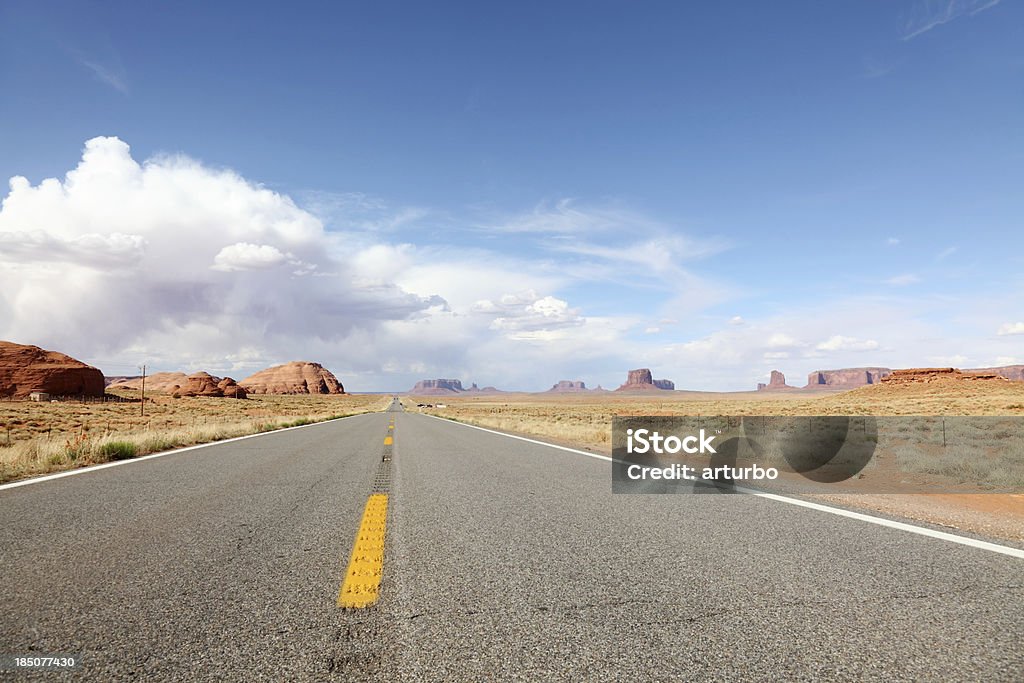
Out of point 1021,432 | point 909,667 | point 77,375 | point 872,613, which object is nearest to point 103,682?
point 909,667

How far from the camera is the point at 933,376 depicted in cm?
10438

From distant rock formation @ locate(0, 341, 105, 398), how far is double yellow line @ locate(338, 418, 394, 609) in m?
121

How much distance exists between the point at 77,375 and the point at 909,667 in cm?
13247

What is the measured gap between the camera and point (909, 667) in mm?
2135

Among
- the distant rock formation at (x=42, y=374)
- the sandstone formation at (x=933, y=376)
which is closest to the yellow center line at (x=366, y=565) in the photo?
the sandstone formation at (x=933, y=376)

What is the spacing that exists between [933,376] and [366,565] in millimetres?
129866

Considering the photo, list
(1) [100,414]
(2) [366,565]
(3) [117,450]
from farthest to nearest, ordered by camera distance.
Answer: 1. (1) [100,414]
2. (3) [117,450]
3. (2) [366,565]

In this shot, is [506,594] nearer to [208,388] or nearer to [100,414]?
[100,414]

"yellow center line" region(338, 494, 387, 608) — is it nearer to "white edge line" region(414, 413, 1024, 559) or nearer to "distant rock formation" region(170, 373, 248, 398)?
"white edge line" region(414, 413, 1024, 559)

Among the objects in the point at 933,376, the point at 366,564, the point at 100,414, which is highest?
the point at 933,376

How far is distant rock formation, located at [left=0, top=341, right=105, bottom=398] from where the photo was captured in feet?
316

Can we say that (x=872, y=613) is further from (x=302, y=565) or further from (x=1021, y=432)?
(x=1021, y=432)

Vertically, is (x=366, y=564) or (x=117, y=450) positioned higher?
(x=366, y=564)

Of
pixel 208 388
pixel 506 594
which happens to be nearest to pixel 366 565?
pixel 506 594
